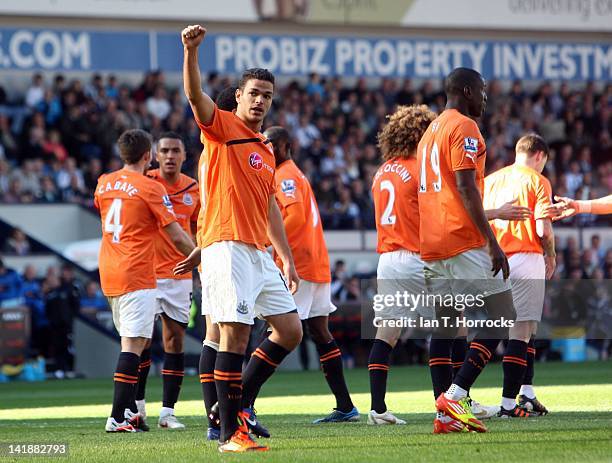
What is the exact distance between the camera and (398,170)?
32.9 feet

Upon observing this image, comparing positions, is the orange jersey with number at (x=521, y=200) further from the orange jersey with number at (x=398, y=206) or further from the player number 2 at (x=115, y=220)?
the player number 2 at (x=115, y=220)

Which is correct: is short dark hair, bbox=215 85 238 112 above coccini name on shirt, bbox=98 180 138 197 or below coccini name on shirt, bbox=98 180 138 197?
above

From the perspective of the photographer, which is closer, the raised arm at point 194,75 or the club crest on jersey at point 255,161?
the raised arm at point 194,75

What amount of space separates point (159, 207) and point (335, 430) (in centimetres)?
230

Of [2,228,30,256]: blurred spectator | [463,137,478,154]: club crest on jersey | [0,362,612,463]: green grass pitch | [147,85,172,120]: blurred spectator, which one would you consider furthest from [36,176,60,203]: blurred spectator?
[463,137,478,154]: club crest on jersey

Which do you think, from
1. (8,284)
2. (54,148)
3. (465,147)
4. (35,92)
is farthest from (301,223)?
(35,92)

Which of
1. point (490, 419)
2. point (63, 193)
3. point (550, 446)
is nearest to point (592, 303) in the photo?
point (63, 193)

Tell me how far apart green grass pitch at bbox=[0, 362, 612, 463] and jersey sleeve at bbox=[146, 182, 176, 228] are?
5.48 ft

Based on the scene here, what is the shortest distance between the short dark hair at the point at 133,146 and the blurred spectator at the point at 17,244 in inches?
490

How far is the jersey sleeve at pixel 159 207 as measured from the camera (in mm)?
9570

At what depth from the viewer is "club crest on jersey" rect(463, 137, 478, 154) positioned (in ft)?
26.7

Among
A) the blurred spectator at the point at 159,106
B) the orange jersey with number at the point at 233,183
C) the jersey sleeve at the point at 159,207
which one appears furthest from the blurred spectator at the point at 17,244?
the orange jersey with number at the point at 233,183

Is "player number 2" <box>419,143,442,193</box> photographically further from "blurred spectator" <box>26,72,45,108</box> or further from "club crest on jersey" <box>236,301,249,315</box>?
"blurred spectator" <box>26,72,45,108</box>

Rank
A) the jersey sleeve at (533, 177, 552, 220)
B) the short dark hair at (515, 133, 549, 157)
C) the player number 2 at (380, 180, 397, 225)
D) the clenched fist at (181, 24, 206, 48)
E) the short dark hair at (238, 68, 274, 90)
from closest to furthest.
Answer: the clenched fist at (181, 24, 206, 48) → the short dark hair at (238, 68, 274, 90) → the player number 2 at (380, 180, 397, 225) → the jersey sleeve at (533, 177, 552, 220) → the short dark hair at (515, 133, 549, 157)
